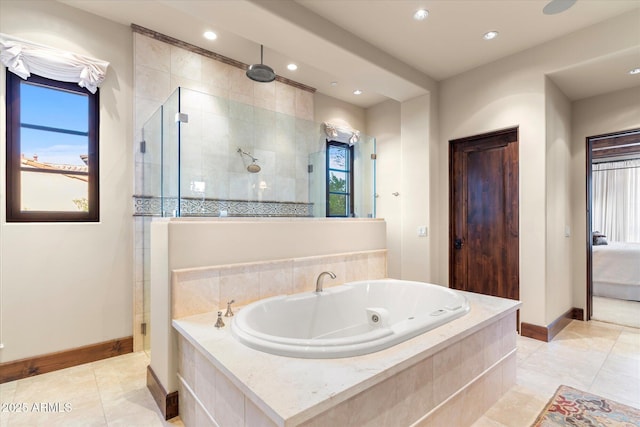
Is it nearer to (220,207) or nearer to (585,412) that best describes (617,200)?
(585,412)

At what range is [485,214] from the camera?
11.4ft

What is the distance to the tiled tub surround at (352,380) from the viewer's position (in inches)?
44.1

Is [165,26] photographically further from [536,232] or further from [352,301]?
[536,232]

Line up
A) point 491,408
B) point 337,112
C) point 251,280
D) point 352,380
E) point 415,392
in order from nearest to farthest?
point 352,380 → point 415,392 → point 491,408 → point 251,280 → point 337,112

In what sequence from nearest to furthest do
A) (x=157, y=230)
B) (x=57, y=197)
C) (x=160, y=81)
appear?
(x=157, y=230) < (x=57, y=197) < (x=160, y=81)

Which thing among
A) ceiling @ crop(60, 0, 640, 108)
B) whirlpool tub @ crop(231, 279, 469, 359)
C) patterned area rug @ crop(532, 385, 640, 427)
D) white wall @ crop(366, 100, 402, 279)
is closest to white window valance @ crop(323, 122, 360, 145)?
ceiling @ crop(60, 0, 640, 108)

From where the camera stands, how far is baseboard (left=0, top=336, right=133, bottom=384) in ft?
7.45

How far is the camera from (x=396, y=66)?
129 inches

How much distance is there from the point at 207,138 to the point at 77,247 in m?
1.40

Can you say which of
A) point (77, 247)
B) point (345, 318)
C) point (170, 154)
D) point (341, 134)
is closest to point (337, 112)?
point (341, 134)

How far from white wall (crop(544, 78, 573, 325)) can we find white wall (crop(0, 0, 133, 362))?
13.1 feet

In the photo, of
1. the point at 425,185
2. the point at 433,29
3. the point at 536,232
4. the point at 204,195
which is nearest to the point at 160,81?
the point at 204,195

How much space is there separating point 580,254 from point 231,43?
452 centimetres

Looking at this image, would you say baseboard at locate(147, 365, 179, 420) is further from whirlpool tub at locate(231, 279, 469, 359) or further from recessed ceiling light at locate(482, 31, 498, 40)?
recessed ceiling light at locate(482, 31, 498, 40)
